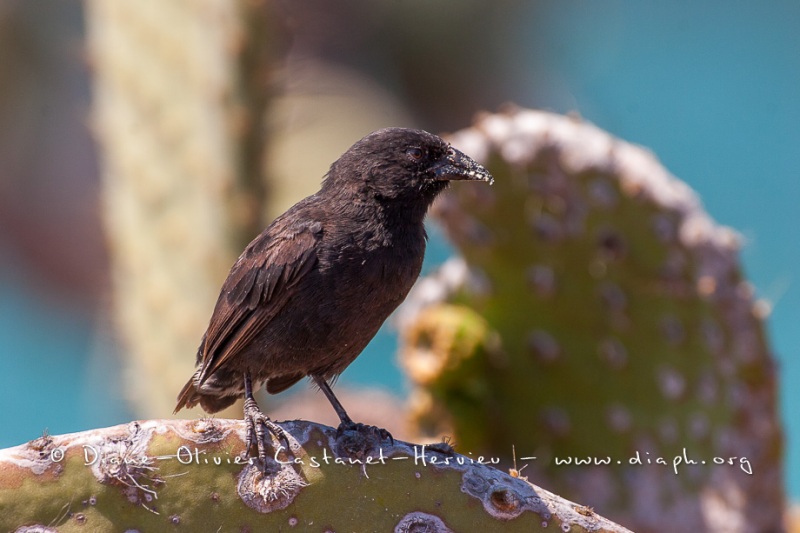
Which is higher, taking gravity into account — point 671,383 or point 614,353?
point 614,353

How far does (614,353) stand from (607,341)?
66 mm

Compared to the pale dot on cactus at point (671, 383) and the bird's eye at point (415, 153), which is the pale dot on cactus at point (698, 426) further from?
the bird's eye at point (415, 153)

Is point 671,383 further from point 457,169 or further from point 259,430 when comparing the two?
point 259,430

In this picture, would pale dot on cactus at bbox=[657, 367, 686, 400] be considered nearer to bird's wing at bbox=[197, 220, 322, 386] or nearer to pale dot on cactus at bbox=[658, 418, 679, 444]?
pale dot on cactus at bbox=[658, 418, 679, 444]

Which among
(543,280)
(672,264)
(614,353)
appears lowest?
(614,353)

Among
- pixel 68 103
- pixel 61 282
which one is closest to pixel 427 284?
pixel 68 103

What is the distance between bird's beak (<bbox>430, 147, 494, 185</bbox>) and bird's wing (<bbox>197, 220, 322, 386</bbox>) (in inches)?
18.9

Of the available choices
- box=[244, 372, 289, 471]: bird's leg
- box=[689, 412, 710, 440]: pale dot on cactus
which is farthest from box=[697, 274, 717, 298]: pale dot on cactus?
box=[244, 372, 289, 471]: bird's leg

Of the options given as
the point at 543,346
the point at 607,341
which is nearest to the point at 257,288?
the point at 543,346

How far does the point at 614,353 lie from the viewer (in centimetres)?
427

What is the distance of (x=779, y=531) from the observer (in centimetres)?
429

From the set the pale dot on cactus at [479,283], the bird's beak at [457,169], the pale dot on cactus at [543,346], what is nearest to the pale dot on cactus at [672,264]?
the pale dot on cactus at [543,346]

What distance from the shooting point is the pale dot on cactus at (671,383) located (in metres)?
4.18

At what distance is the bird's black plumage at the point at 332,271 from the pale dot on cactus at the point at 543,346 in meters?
1.48
